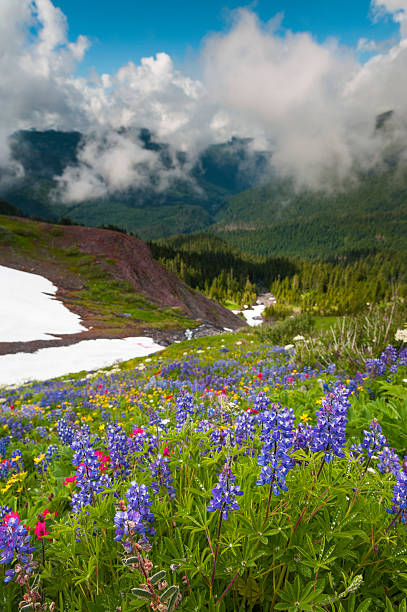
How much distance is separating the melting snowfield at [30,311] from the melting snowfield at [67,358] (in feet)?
19.0

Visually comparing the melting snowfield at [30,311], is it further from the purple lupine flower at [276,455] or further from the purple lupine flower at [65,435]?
the purple lupine flower at [276,455]

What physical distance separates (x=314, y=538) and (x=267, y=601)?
0.61 m

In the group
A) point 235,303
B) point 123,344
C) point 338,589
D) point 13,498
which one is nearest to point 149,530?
point 338,589

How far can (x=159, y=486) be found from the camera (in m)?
2.99

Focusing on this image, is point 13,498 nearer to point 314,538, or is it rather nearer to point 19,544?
point 19,544

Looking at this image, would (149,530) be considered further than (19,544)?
A: Yes

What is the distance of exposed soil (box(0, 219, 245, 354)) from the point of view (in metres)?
48.3

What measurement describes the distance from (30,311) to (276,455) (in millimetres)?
46725

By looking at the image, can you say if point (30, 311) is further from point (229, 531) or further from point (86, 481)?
point (229, 531)

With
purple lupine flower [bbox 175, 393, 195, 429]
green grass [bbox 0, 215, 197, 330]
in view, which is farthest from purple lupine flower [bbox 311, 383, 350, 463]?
green grass [bbox 0, 215, 197, 330]

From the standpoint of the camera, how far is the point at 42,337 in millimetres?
32844

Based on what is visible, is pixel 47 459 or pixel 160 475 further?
pixel 47 459

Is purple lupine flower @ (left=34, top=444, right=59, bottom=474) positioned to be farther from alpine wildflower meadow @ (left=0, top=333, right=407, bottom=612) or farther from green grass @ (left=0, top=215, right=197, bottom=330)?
green grass @ (left=0, top=215, right=197, bottom=330)

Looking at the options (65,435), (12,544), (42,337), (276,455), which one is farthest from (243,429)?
(42,337)
